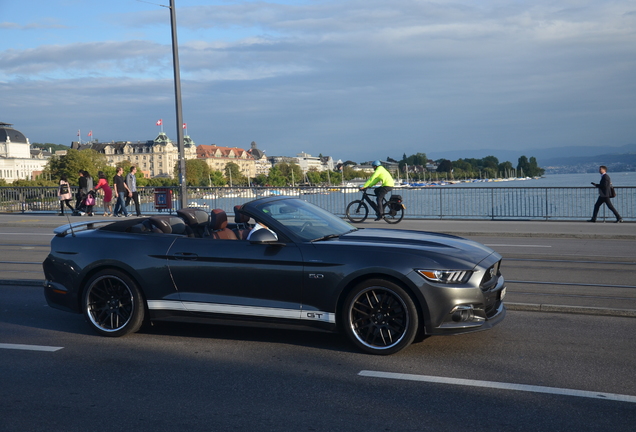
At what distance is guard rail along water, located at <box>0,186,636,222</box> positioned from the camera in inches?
826

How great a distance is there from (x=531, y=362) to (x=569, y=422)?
4.56ft

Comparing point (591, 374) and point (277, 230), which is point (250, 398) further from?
point (591, 374)

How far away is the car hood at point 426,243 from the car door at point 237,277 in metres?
0.66

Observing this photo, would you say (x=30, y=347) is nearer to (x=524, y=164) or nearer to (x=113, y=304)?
(x=113, y=304)

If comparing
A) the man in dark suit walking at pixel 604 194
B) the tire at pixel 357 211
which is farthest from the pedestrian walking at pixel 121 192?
the man in dark suit walking at pixel 604 194

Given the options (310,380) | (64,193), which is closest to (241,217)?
(310,380)

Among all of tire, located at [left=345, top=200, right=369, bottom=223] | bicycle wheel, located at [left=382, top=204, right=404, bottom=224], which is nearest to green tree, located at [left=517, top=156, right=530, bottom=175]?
bicycle wheel, located at [left=382, top=204, right=404, bottom=224]

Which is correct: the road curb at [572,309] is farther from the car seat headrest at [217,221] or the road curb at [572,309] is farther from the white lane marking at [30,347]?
the white lane marking at [30,347]

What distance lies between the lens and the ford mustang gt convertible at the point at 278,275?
5746 millimetres

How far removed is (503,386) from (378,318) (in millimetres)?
1271

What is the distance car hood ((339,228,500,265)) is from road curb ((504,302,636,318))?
1617 mm

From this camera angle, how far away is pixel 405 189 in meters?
22.9

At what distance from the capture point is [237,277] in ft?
20.4

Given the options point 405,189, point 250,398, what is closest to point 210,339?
point 250,398
